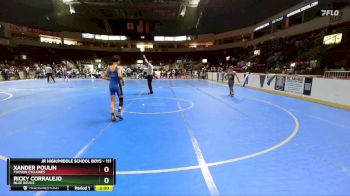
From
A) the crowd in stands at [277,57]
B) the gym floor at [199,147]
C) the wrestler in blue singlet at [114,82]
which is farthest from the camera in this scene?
the crowd in stands at [277,57]

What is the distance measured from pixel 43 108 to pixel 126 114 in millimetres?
4053

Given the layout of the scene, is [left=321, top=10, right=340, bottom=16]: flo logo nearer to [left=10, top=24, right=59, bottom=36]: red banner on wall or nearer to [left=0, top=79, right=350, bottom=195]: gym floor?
[left=0, top=79, right=350, bottom=195]: gym floor

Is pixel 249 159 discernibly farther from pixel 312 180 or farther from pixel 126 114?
pixel 126 114

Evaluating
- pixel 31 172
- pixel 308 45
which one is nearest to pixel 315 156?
pixel 31 172

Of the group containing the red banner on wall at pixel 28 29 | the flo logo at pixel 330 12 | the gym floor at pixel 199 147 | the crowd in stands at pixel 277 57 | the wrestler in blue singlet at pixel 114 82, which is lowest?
the gym floor at pixel 199 147
